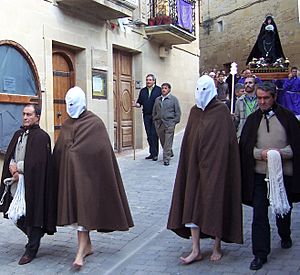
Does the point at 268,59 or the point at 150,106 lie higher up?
the point at 268,59

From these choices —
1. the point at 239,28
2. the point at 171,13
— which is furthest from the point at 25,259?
the point at 239,28

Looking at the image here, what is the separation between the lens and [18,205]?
524 cm

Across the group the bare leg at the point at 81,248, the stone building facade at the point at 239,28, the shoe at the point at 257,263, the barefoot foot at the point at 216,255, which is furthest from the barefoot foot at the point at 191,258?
the stone building facade at the point at 239,28

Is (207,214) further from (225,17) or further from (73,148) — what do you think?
(225,17)

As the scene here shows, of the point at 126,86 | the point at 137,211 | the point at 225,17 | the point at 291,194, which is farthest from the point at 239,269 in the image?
the point at 225,17

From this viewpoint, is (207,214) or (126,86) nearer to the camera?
(207,214)

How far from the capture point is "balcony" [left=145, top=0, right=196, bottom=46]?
46.8 feet

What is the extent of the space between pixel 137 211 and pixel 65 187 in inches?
96.4

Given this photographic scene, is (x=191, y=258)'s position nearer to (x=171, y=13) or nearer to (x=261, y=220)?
(x=261, y=220)

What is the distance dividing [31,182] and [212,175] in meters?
1.79

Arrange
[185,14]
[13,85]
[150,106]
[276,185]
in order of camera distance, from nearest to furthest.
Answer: [276,185]
[13,85]
[150,106]
[185,14]

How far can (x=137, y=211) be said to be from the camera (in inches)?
292

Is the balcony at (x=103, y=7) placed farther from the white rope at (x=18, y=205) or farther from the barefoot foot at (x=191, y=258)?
the barefoot foot at (x=191, y=258)

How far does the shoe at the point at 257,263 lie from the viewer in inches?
188
